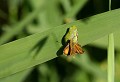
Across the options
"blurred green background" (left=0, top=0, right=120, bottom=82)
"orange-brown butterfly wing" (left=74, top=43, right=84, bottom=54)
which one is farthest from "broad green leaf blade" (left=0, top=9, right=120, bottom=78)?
"blurred green background" (left=0, top=0, right=120, bottom=82)

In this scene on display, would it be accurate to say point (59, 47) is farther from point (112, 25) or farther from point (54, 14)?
point (54, 14)

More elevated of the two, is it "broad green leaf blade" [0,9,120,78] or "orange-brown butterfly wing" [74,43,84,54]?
"broad green leaf blade" [0,9,120,78]

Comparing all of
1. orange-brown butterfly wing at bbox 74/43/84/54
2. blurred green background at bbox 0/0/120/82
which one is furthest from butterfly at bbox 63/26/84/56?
blurred green background at bbox 0/0/120/82

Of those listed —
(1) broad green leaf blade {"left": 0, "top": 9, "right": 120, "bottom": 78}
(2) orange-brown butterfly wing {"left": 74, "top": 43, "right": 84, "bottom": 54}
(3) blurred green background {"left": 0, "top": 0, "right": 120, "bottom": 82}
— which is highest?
(1) broad green leaf blade {"left": 0, "top": 9, "right": 120, "bottom": 78}

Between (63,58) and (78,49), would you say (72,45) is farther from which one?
(63,58)

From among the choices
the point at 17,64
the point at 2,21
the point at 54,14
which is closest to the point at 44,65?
the point at 54,14

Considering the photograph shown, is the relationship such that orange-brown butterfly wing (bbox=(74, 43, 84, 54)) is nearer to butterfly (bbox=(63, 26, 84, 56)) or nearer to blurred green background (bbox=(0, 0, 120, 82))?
butterfly (bbox=(63, 26, 84, 56))

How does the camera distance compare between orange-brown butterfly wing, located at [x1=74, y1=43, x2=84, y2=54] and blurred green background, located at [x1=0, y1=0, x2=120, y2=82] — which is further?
blurred green background, located at [x1=0, y1=0, x2=120, y2=82]

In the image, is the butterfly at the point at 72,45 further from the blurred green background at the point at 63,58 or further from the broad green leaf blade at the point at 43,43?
the blurred green background at the point at 63,58

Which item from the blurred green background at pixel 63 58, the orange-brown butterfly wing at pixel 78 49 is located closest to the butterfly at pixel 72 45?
the orange-brown butterfly wing at pixel 78 49
